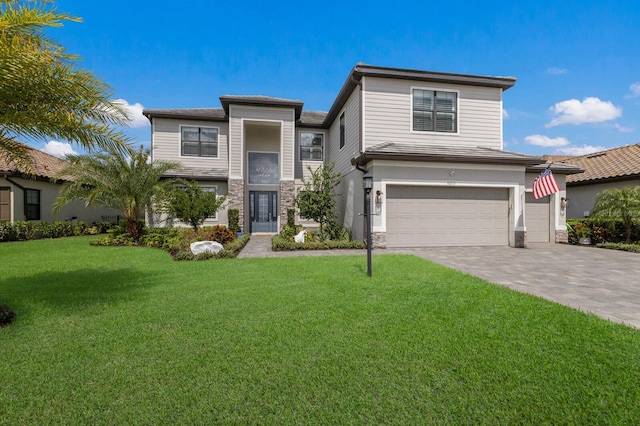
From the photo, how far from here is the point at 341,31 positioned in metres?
12.0

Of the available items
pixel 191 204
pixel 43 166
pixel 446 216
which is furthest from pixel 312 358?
pixel 43 166

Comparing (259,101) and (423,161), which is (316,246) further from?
(259,101)

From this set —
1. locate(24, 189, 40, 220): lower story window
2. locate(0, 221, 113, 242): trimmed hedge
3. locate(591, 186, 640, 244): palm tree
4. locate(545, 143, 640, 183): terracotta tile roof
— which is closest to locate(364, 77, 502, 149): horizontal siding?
locate(591, 186, 640, 244): palm tree

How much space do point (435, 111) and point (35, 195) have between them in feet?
64.5

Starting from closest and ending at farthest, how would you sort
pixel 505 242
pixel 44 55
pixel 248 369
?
pixel 248 369
pixel 44 55
pixel 505 242

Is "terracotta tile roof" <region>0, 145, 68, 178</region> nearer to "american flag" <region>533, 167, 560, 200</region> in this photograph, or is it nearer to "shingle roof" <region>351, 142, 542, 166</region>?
"shingle roof" <region>351, 142, 542, 166</region>

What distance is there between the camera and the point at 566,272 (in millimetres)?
6797

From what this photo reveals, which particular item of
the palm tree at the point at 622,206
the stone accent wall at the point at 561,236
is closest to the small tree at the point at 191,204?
the stone accent wall at the point at 561,236

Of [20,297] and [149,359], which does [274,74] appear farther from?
[149,359]

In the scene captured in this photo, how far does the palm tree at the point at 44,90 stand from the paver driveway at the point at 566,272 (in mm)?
7509

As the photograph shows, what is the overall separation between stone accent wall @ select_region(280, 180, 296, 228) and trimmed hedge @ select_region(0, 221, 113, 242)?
11.2 meters

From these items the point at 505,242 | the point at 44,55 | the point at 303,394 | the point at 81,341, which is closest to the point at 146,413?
the point at 303,394

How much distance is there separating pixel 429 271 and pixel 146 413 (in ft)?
19.2

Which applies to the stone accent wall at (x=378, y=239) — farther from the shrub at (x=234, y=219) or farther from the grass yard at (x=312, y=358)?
the shrub at (x=234, y=219)
